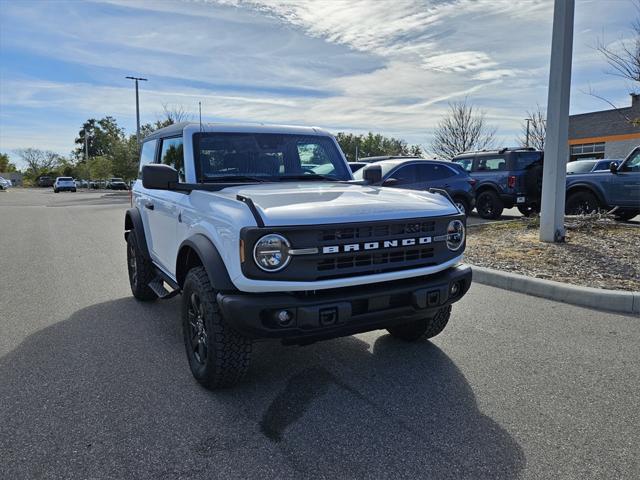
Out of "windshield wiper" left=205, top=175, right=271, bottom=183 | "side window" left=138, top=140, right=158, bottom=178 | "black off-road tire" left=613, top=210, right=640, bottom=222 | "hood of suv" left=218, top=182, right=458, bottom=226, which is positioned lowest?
"black off-road tire" left=613, top=210, right=640, bottom=222

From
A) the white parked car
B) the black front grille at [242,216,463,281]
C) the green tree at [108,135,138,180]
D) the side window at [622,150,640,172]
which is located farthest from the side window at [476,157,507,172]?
the white parked car

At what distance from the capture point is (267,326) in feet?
9.29

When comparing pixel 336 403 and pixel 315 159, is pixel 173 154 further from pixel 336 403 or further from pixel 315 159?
pixel 336 403

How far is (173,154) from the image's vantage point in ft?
14.9

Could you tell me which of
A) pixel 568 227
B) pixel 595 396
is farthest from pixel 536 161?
pixel 595 396

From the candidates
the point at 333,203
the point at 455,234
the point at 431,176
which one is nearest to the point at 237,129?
the point at 333,203

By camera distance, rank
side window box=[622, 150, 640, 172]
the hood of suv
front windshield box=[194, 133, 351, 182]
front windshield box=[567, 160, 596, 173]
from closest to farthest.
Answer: the hood of suv → front windshield box=[194, 133, 351, 182] → side window box=[622, 150, 640, 172] → front windshield box=[567, 160, 596, 173]

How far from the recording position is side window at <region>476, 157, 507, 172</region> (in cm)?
1359

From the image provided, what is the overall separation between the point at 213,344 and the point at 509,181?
1190 centimetres

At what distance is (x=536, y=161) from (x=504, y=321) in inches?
397

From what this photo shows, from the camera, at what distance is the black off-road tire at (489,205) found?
13.5 m

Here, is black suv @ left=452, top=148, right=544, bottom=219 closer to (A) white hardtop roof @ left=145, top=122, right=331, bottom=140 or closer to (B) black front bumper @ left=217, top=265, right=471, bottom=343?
(A) white hardtop roof @ left=145, top=122, right=331, bottom=140

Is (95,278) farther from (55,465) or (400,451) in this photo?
(400,451)

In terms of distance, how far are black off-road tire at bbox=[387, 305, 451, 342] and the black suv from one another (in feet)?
33.7
